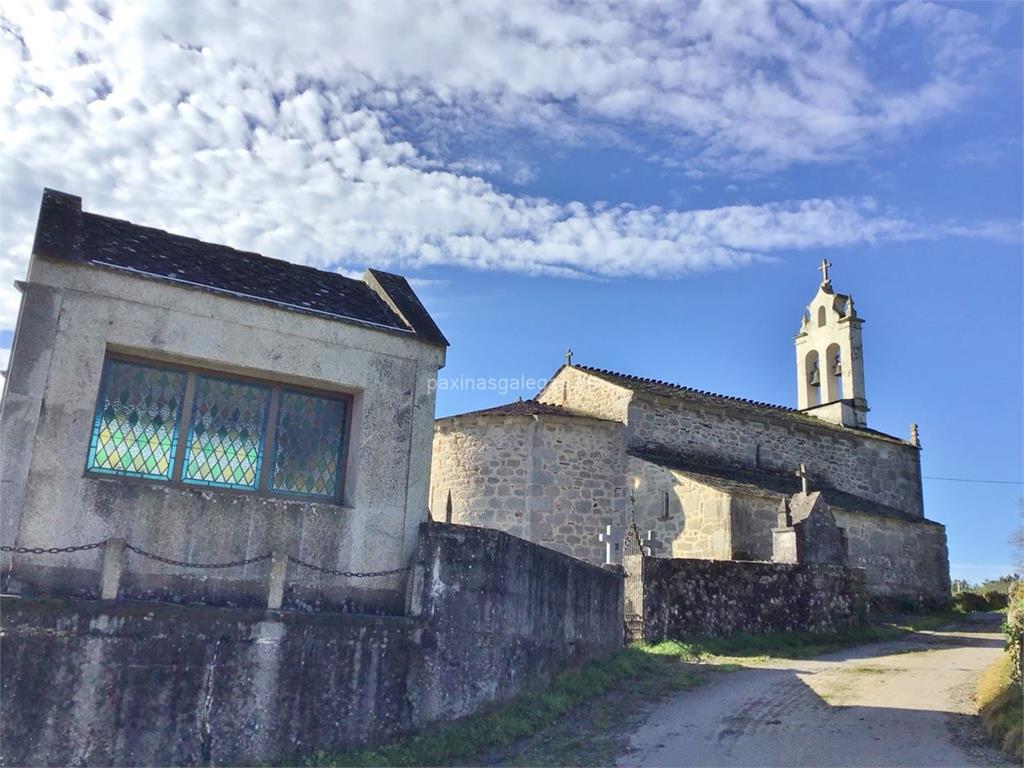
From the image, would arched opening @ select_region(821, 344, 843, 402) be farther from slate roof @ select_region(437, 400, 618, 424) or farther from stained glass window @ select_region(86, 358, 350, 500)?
stained glass window @ select_region(86, 358, 350, 500)

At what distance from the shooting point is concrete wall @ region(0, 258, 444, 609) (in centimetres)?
778

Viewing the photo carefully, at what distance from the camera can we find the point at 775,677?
13.7 m

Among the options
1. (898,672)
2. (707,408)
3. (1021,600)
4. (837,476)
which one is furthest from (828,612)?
(837,476)

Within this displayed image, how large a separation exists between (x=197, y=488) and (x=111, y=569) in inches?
43.7

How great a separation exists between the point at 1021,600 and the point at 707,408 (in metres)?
14.6

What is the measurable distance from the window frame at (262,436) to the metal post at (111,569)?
78 cm

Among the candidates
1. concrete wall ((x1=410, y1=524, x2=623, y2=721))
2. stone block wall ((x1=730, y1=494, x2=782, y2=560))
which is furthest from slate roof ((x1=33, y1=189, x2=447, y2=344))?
stone block wall ((x1=730, y1=494, x2=782, y2=560))

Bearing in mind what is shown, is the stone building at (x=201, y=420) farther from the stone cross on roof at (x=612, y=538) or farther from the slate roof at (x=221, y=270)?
the stone cross on roof at (x=612, y=538)

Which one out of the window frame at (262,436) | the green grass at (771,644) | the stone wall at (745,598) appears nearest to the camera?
the window frame at (262,436)

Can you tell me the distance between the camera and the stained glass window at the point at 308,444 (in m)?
9.14

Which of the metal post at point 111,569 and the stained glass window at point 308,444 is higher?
the stained glass window at point 308,444

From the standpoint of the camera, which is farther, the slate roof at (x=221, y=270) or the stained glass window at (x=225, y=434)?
the stained glass window at (x=225, y=434)

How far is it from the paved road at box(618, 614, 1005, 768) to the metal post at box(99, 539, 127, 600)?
17.8 ft

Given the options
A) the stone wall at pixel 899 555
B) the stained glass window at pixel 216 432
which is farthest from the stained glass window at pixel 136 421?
the stone wall at pixel 899 555
